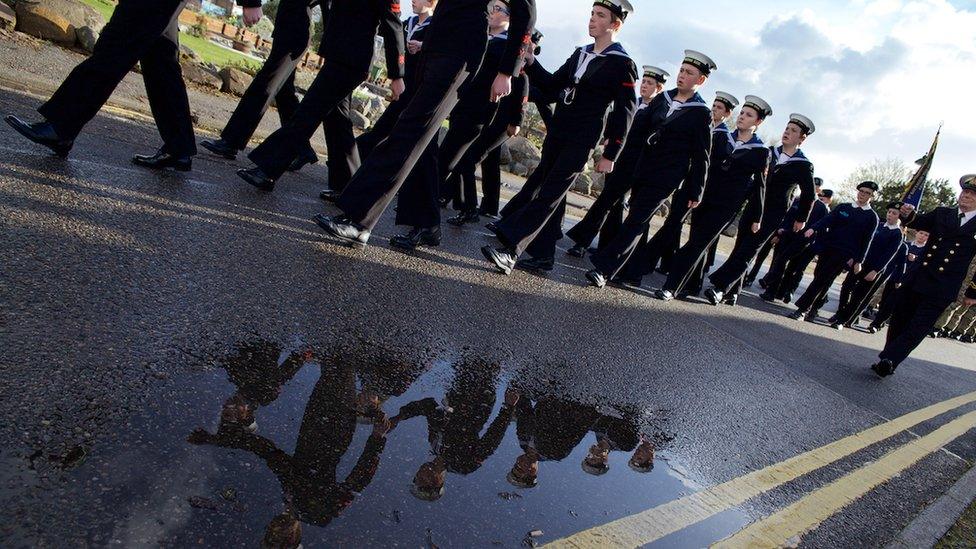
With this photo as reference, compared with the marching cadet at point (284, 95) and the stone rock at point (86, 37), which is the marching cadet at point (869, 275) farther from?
the stone rock at point (86, 37)

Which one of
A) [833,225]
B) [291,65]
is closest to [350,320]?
[291,65]

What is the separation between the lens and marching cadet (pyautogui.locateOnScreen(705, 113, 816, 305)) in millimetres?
8117

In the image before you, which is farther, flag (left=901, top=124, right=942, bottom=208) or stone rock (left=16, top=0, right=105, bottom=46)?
flag (left=901, top=124, right=942, bottom=208)

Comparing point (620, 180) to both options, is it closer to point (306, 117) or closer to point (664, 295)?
point (664, 295)

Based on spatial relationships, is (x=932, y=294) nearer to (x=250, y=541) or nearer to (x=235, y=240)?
(x=235, y=240)

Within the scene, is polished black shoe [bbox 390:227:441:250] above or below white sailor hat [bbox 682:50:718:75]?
below

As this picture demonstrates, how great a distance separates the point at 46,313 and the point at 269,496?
1206 mm

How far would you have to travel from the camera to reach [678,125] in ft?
20.4

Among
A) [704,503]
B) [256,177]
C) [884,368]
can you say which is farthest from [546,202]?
[884,368]

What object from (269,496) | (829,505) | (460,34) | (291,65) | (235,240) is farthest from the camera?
(291,65)

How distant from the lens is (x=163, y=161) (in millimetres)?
4719

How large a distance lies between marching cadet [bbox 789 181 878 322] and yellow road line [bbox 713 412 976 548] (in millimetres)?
5431

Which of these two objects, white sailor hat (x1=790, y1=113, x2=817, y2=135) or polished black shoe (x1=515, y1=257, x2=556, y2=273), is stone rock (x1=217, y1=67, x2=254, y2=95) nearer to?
polished black shoe (x1=515, y1=257, x2=556, y2=273)

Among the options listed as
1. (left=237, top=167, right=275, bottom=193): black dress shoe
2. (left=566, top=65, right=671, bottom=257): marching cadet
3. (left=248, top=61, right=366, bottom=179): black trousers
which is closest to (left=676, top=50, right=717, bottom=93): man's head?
(left=566, top=65, right=671, bottom=257): marching cadet
